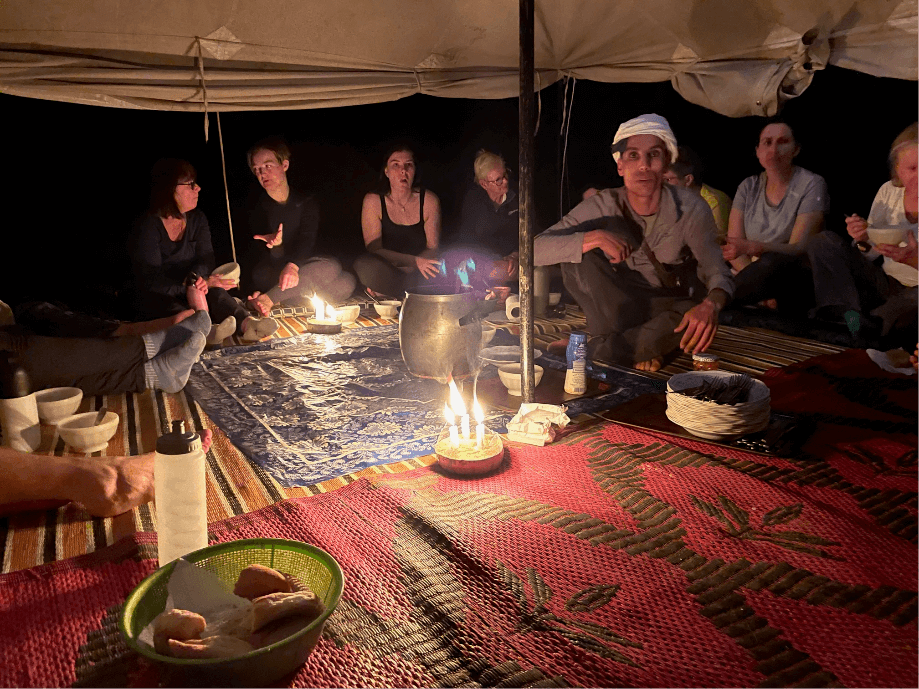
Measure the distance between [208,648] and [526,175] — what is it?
62.4 inches

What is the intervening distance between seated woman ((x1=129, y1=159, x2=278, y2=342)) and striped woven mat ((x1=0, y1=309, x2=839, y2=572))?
1086 millimetres

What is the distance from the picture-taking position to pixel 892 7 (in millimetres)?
2402

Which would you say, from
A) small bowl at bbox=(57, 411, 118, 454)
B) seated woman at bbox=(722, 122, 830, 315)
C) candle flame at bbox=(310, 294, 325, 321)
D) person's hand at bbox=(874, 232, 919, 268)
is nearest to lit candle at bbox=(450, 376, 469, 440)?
small bowl at bbox=(57, 411, 118, 454)

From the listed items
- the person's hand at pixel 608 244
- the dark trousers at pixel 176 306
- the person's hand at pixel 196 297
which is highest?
the person's hand at pixel 608 244

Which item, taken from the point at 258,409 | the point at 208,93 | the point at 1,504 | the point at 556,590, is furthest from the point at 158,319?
the point at 556,590

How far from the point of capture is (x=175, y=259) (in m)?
3.66

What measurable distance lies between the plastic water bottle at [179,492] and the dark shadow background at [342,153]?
3483 millimetres

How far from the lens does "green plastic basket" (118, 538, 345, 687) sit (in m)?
0.85

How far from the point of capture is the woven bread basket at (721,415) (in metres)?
1.82

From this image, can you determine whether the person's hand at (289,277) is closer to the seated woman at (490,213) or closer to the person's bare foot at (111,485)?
the seated woman at (490,213)

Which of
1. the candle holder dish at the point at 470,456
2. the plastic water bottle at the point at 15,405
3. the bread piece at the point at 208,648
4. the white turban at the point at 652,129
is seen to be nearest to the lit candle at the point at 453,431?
the candle holder dish at the point at 470,456

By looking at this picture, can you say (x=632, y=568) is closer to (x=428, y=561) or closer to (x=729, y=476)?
(x=428, y=561)

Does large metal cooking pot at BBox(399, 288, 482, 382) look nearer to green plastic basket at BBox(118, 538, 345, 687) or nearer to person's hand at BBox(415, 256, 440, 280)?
green plastic basket at BBox(118, 538, 345, 687)

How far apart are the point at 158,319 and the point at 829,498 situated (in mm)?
3442
